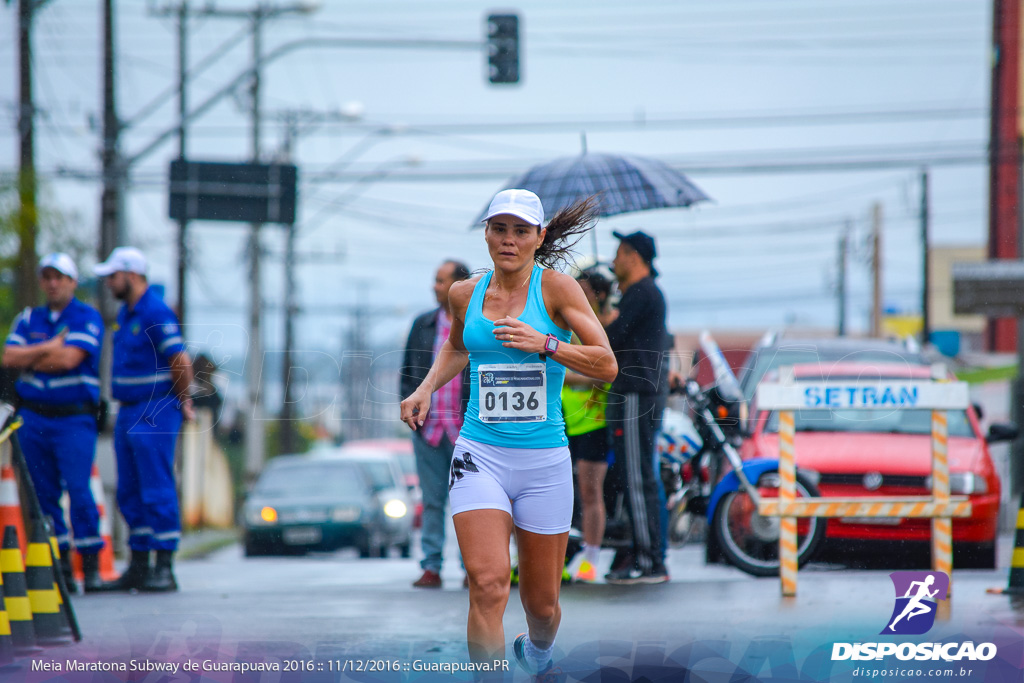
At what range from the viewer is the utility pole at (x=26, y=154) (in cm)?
1564

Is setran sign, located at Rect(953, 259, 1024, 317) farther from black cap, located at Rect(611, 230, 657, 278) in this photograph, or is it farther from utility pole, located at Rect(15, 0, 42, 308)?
utility pole, located at Rect(15, 0, 42, 308)

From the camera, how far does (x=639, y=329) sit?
7098mm

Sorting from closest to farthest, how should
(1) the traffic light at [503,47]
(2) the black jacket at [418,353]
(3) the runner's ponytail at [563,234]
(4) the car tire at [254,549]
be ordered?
A: (3) the runner's ponytail at [563,234], (2) the black jacket at [418,353], (1) the traffic light at [503,47], (4) the car tire at [254,549]

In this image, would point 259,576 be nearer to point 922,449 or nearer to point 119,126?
point 922,449

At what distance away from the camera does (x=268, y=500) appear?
52.8ft

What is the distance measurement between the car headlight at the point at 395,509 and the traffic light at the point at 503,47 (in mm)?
5720

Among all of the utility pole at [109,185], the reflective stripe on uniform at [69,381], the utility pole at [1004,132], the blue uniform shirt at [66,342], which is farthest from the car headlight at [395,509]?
the utility pole at [1004,132]

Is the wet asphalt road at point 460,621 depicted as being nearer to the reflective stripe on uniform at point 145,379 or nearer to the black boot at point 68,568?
the black boot at point 68,568

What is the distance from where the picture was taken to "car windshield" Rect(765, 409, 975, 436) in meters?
8.95

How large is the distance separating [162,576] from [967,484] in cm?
517

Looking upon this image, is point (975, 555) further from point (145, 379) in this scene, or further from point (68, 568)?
point (68, 568)

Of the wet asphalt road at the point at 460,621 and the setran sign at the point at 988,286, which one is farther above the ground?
the setran sign at the point at 988,286

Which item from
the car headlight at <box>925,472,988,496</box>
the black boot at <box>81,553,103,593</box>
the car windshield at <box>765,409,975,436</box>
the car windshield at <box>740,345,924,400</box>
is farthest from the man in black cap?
the black boot at <box>81,553,103,593</box>

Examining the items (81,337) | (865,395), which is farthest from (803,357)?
(81,337)
